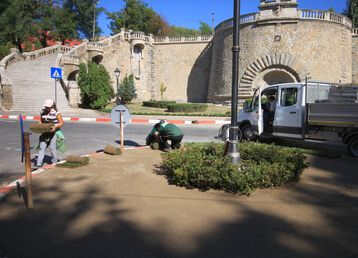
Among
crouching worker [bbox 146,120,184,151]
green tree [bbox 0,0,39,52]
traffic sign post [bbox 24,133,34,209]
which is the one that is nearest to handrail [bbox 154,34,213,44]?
green tree [bbox 0,0,39,52]

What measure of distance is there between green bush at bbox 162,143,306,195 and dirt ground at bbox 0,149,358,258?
0.58 feet

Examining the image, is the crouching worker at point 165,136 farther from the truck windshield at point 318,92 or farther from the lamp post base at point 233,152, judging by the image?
the truck windshield at point 318,92

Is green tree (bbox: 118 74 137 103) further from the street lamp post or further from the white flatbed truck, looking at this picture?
the street lamp post

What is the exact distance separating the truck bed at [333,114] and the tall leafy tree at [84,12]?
41.9 meters

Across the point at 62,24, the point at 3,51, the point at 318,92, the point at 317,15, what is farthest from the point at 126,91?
the point at 318,92

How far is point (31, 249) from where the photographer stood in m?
3.26

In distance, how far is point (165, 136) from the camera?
8.78 meters

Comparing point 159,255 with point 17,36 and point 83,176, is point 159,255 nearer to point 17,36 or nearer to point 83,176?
point 83,176

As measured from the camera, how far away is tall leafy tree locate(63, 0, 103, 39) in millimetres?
43469

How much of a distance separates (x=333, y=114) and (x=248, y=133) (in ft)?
11.2

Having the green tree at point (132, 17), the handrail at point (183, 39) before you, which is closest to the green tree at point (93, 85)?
the handrail at point (183, 39)

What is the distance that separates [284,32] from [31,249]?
27607 mm

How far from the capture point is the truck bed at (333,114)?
8266 millimetres

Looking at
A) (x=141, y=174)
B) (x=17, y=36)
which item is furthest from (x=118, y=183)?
(x=17, y=36)
